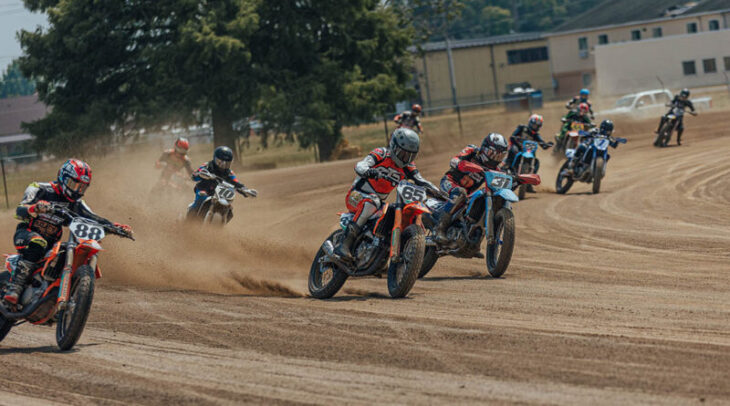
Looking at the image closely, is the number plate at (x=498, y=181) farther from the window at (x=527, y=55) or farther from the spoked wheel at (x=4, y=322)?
the window at (x=527, y=55)

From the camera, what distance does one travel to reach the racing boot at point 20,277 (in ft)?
29.9

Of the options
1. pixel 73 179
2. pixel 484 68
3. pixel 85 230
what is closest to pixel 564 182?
pixel 73 179

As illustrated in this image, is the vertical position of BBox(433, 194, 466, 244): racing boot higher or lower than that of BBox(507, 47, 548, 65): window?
lower

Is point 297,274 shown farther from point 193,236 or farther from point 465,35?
point 465,35

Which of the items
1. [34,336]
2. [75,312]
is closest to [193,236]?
[34,336]

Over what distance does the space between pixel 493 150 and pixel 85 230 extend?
5.75 metres

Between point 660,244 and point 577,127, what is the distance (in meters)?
10.3

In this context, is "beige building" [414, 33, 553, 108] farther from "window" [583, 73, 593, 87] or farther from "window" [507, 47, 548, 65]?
"window" [583, 73, 593, 87]

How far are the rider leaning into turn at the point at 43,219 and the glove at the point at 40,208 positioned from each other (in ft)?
0.38

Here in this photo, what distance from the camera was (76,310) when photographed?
28.1 feet

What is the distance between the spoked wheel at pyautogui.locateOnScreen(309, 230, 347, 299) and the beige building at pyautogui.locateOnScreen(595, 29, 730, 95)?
62.1 meters

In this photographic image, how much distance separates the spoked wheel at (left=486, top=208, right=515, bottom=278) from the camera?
11695 millimetres

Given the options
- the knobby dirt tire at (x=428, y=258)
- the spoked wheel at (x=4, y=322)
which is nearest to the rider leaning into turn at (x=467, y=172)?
the knobby dirt tire at (x=428, y=258)

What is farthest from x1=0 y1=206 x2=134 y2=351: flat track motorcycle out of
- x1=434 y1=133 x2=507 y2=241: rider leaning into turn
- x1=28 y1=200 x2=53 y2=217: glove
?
x1=434 y1=133 x2=507 y2=241: rider leaning into turn
